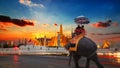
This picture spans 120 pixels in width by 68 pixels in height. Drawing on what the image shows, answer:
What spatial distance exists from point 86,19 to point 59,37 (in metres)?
146

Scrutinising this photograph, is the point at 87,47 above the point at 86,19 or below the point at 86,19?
below

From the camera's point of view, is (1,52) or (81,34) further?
(1,52)

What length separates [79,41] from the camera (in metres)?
16.5

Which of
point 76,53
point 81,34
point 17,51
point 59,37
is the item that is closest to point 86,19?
point 81,34

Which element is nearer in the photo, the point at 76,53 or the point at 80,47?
the point at 80,47

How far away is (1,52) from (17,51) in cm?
426

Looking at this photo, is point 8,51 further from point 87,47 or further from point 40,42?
point 40,42

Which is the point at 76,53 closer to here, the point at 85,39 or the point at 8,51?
the point at 85,39

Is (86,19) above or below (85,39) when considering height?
above

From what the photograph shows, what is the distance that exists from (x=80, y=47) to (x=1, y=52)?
6446cm

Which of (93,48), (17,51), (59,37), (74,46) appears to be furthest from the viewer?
(59,37)

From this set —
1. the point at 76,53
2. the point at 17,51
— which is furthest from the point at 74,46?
the point at 17,51

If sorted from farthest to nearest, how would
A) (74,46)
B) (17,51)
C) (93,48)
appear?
(17,51), (74,46), (93,48)

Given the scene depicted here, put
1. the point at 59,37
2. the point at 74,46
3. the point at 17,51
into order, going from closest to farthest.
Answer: the point at 74,46, the point at 17,51, the point at 59,37
